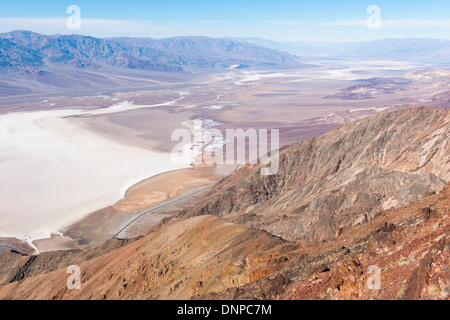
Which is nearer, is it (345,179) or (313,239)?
(313,239)

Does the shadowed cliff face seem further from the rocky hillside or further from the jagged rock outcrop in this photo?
the jagged rock outcrop

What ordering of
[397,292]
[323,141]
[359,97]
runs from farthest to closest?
[359,97]
[323,141]
[397,292]

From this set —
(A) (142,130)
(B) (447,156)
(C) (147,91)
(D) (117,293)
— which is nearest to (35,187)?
(D) (117,293)

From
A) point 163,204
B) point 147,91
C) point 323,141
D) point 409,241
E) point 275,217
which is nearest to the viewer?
point 409,241

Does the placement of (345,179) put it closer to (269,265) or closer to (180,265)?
(269,265)

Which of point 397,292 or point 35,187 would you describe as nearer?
point 397,292

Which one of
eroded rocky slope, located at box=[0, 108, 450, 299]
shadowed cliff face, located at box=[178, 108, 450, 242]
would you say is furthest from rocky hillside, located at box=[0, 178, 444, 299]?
shadowed cliff face, located at box=[178, 108, 450, 242]

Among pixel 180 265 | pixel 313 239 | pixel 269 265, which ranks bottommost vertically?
Result: pixel 313 239

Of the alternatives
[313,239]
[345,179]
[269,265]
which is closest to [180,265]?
[269,265]

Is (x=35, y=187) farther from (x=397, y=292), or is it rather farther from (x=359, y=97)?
(x=359, y=97)

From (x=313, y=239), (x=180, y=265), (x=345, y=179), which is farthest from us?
(x=345, y=179)
